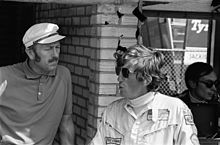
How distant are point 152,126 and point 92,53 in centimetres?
120

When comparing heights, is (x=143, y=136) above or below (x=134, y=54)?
below

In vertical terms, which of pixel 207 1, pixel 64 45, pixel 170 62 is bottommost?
pixel 170 62

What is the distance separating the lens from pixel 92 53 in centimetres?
399

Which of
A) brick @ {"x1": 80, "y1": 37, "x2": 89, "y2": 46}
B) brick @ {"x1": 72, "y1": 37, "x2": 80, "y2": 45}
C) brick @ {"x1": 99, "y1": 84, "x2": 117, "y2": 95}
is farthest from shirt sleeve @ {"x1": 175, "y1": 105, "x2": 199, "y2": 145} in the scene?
brick @ {"x1": 72, "y1": 37, "x2": 80, "y2": 45}

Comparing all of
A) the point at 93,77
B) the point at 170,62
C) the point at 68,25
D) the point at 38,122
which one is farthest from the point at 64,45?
the point at 170,62

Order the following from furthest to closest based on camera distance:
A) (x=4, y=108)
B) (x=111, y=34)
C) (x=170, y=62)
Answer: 1. (x=170, y=62)
2. (x=111, y=34)
3. (x=4, y=108)

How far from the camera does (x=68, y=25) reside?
15.1ft

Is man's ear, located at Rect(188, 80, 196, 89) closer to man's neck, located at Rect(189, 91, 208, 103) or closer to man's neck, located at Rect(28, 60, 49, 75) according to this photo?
man's neck, located at Rect(189, 91, 208, 103)

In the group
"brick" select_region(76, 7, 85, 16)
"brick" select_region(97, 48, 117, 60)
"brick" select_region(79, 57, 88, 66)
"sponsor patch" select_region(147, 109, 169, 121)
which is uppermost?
"brick" select_region(76, 7, 85, 16)

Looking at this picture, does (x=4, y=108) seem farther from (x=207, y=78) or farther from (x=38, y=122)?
(x=207, y=78)

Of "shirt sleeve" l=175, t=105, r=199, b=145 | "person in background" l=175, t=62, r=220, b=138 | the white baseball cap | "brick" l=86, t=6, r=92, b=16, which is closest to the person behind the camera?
"shirt sleeve" l=175, t=105, r=199, b=145

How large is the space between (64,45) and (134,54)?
189 centimetres

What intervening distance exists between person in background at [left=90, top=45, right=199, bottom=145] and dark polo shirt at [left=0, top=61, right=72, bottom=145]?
722 mm

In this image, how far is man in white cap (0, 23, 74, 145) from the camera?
3543 mm
